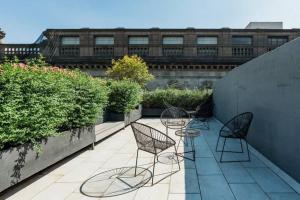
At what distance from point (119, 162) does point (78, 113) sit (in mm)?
1521

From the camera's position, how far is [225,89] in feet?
34.9

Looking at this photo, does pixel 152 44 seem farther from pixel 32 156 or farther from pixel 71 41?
pixel 32 156

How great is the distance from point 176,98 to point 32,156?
12382 mm

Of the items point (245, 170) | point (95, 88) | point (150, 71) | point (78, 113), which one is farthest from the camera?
point (150, 71)

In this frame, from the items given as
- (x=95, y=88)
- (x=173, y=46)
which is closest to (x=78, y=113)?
(x=95, y=88)

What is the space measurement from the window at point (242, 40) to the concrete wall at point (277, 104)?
2310 centimetres

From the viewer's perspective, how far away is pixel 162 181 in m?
4.17

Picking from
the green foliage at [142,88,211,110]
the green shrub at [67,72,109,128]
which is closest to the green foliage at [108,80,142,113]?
the green shrub at [67,72,109,128]

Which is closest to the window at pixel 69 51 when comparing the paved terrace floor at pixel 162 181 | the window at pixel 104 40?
the window at pixel 104 40

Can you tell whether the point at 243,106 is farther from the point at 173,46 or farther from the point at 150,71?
the point at 173,46

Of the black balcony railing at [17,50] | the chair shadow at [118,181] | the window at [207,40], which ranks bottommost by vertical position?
the chair shadow at [118,181]

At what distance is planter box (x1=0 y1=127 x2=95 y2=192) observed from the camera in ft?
11.4

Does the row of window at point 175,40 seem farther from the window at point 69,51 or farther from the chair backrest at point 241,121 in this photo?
the chair backrest at point 241,121

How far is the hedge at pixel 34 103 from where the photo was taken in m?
3.51
